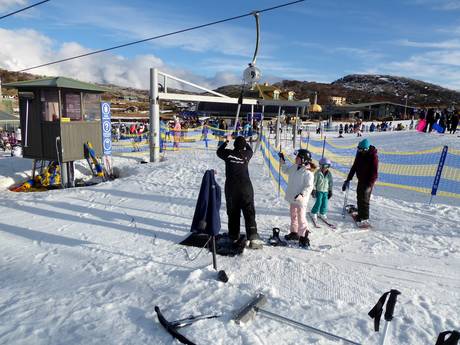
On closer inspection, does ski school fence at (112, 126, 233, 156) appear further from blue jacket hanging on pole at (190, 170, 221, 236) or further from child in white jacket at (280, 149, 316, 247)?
blue jacket hanging on pole at (190, 170, 221, 236)

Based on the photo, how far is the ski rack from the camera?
133 inches

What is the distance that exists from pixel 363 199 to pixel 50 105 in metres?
10.9

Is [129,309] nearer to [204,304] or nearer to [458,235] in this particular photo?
[204,304]

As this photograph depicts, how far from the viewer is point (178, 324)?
3584mm

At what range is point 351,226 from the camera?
23.2 feet

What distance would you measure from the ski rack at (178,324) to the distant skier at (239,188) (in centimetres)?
213

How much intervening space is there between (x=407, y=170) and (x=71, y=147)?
495 inches

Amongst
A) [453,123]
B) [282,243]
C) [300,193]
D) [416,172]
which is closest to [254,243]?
[282,243]

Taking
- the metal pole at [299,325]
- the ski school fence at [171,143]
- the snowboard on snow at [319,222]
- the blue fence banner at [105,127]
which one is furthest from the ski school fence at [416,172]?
the ski school fence at [171,143]

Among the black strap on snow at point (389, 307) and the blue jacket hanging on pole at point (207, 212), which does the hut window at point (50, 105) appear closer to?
the blue jacket hanging on pole at point (207, 212)

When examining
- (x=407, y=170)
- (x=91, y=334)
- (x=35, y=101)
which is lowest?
(x=91, y=334)

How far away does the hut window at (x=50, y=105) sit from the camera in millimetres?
11678

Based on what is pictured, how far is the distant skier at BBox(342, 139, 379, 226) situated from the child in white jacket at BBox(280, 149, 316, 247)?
157 cm

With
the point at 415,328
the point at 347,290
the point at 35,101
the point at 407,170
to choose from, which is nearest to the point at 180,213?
the point at 347,290
